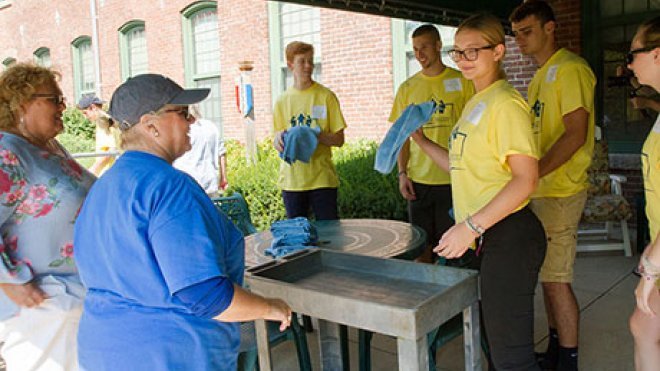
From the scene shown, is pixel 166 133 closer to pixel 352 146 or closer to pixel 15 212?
pixel 15 212

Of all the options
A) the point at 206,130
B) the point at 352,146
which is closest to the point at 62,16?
the point at 352,146

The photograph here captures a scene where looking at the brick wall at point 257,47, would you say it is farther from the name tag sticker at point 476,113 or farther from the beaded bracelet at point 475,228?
the beaded bracelet at point 475,228

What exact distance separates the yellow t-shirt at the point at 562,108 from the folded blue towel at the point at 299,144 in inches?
59.1

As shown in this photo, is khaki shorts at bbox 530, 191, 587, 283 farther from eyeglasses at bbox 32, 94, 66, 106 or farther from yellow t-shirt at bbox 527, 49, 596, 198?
eyeglasses at bbox 32, 94, 66, 106

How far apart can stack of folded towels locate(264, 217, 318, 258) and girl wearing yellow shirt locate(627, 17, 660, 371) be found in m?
1.42

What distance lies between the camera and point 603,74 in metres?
6.31

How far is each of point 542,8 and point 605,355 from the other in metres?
1.96

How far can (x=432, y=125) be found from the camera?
12.4 feet

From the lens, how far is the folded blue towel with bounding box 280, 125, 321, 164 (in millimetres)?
3855

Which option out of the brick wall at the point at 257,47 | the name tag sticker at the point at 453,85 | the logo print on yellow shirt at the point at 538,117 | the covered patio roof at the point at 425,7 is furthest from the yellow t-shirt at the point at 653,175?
the brick wall at the point at 257,47

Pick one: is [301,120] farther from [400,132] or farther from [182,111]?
[182,111]

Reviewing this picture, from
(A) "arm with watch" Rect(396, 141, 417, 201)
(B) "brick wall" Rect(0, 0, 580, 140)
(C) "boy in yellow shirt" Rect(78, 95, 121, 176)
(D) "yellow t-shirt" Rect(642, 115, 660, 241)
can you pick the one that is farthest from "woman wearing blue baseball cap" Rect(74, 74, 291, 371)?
(B) "brick wall" Rect(0, 0, 580, 140)

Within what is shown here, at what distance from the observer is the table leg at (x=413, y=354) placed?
5.18 ft

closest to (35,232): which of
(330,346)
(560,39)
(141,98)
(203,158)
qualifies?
(141,98)
